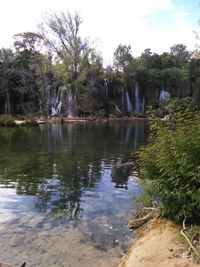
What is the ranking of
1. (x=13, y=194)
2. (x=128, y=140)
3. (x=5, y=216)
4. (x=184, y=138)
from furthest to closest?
(x=128, y=140), (x=13, y=194), (x=5, y=216), (x=184, y=138)

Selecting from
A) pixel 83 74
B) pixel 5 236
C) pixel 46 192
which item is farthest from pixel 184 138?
pixel 83 74

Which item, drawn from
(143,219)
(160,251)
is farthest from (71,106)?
(160,251)

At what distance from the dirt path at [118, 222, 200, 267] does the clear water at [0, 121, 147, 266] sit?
2.75ft

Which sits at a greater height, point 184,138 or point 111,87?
point 111,87

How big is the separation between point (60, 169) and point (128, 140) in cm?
1271

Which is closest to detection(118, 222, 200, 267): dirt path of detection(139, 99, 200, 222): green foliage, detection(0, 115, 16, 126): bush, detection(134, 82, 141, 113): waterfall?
detection(139, 99, 200, 222): green foliage

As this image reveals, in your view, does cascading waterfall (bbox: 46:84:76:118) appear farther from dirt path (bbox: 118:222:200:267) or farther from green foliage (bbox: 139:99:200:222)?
dirt path (bbox: 118:222:200:267)

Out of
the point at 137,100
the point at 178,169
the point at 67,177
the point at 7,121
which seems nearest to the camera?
the point at 178,169

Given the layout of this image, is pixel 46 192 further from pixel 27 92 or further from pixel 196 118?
pixel 27 92

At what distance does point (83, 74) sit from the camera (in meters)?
59.2

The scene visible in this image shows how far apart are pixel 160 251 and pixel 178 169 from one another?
1.90 metres

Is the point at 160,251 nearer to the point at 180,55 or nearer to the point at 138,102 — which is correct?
the point at 138,102

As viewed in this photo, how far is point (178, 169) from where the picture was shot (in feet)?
24.0

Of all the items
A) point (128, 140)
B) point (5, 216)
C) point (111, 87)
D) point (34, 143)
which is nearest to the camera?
point (5, 216)
